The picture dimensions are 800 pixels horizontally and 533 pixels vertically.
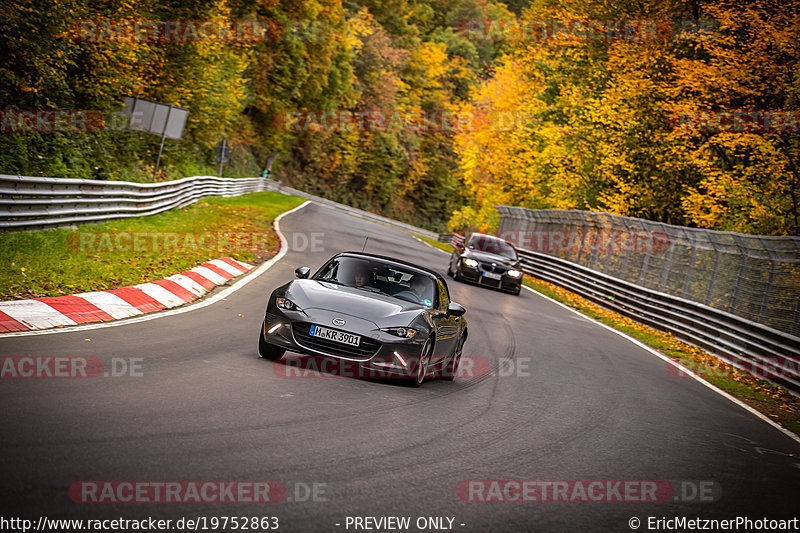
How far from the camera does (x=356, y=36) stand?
7300 cm

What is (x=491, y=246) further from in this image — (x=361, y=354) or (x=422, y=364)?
(x=361, y=354)

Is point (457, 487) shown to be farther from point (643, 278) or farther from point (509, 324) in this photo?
point (643, 278)

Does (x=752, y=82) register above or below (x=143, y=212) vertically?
above

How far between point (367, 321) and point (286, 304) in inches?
36.8

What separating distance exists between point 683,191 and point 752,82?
592 cm

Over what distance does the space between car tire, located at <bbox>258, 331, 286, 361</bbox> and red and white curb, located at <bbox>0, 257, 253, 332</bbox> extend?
81.9 inches

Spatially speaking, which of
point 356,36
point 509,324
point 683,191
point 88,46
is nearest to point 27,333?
point 509,324

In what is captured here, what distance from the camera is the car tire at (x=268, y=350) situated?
908 centimetres

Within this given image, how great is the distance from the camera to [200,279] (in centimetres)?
1455

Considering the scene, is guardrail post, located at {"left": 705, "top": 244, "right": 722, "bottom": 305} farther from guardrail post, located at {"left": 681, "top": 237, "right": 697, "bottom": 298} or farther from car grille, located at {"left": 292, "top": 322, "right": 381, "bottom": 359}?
car grille, located at {"left": 292, "top": 322, "right": 381, "bottom": 359}

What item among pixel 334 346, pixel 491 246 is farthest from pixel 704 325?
pixel 334 346

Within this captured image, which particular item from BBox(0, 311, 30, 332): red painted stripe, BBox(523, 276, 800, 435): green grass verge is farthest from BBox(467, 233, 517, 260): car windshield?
BBox(0, 311, 30, 332): red painted stripe

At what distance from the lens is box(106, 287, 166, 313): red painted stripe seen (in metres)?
11.1
